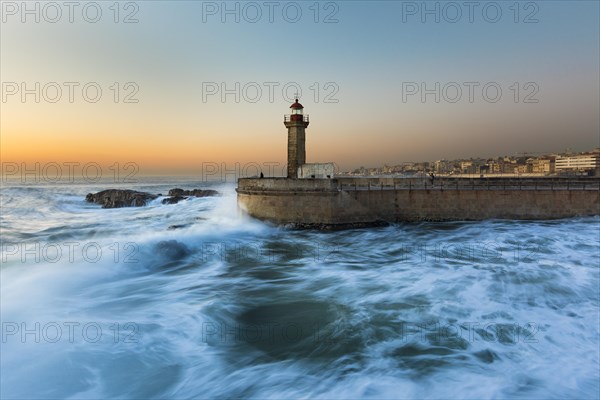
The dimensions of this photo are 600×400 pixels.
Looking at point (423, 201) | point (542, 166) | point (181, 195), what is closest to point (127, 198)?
point (181, 195)

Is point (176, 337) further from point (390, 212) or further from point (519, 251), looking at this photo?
point (390, 212)

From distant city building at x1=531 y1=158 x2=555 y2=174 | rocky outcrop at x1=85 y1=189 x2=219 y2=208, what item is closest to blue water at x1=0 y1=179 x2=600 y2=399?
rocky outcrop at x1=85 y1=189 x2=219 y2=208

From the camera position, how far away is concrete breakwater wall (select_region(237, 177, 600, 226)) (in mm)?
12211

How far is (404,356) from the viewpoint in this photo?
Result: 423 centimetres

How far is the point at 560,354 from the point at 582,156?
99.1 meters

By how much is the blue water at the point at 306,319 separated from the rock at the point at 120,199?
14.1m

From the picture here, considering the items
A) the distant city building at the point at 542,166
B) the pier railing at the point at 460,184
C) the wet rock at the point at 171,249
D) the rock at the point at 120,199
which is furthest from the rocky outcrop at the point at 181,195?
the distant city building at the point at 542,166

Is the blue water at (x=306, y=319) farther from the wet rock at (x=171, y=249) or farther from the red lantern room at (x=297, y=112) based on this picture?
the red lantern room at (x=297, y=112)

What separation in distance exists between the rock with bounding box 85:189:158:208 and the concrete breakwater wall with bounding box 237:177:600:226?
14.7 meters

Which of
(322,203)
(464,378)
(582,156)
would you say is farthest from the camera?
(582,156)

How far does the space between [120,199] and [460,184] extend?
21.9 m

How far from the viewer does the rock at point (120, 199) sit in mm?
24516

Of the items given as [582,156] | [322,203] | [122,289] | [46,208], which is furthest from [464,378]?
[582,156]

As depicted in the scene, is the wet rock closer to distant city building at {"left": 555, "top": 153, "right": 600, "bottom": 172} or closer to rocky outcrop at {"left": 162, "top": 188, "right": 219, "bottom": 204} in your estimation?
rocky outcrop at {"left": 162, "top": 188, "right": 219, "bottom": 204}
